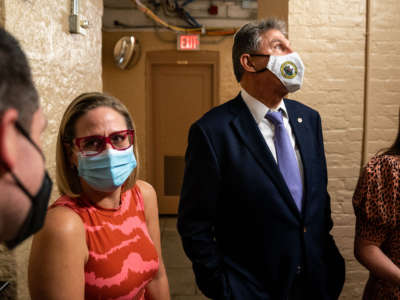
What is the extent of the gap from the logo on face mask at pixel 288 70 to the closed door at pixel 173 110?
13.1 feet

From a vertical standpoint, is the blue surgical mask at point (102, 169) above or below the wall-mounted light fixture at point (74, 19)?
below

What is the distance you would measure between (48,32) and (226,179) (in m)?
1.13

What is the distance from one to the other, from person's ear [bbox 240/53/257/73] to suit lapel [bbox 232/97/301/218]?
19 cm

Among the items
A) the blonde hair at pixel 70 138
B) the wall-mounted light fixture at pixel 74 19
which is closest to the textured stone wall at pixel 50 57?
the wall-mounted light fixture at pixel 74 19

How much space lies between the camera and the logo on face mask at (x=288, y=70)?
167 cm

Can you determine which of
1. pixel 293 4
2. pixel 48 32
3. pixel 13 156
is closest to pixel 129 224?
pixel 13 156

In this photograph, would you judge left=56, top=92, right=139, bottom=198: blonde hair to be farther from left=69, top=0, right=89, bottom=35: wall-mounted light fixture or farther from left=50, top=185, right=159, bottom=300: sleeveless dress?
left=69, top=0, right=89, bottom=35: wall-mounted light fixture

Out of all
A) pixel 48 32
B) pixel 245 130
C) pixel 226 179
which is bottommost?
A: pixel 226 179

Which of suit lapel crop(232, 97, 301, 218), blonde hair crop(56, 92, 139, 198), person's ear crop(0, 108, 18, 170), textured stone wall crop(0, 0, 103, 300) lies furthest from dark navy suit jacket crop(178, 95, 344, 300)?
person's ear crop(0, 108, 18, 170)

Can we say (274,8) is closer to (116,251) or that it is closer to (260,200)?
(260,200)

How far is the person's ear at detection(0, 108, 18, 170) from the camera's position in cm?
55

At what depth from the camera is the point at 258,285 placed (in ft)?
5.09

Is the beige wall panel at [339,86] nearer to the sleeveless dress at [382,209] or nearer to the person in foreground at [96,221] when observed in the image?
the sleeveless dress at [382,209]

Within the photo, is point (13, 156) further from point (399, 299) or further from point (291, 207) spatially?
point (399, 299)
